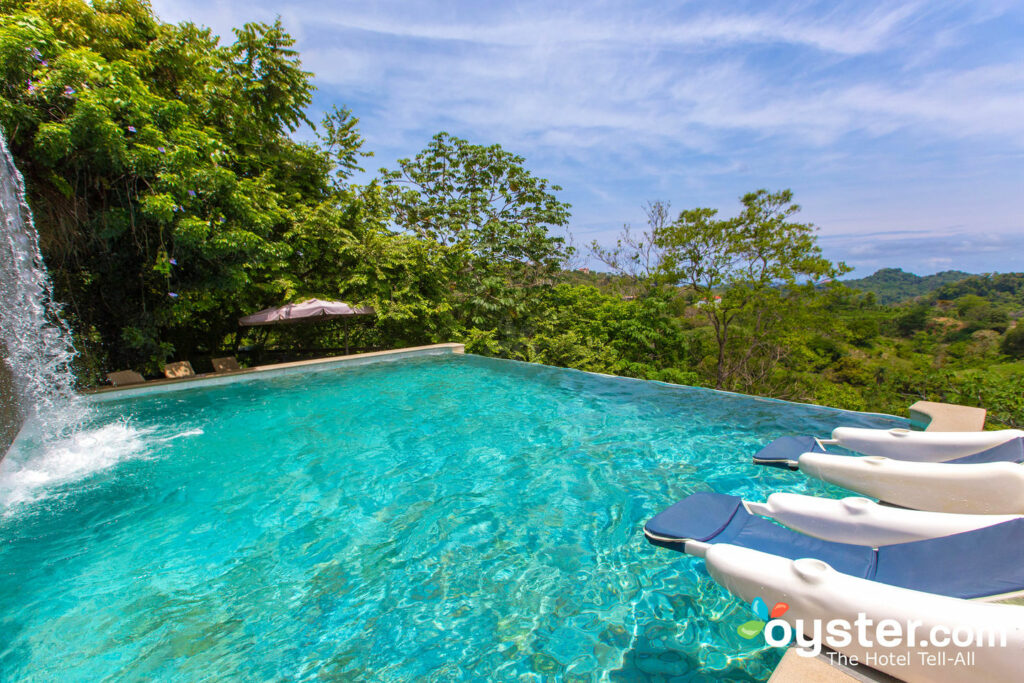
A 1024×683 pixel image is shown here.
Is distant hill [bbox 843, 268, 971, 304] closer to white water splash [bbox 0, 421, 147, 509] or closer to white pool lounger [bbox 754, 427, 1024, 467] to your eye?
white pool lounger [bbox 754, 427, 1024, 467]

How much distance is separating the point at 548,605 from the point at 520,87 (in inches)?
548

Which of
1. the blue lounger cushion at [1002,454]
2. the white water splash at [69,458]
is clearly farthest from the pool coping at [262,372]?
the blue lounger cushion at [1002,454]

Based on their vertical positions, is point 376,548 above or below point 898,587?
below

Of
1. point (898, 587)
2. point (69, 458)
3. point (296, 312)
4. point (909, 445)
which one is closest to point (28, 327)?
point (69, 458)

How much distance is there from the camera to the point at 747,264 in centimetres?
1155

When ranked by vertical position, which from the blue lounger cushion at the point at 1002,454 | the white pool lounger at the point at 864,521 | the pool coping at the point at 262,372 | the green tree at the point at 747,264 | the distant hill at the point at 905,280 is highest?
the distant hill at the point at 905,280

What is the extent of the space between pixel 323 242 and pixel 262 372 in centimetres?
367

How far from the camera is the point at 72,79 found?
5.19 metres

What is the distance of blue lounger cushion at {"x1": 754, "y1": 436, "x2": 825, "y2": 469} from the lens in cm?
307

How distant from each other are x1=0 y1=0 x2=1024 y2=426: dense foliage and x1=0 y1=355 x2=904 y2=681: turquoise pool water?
3.06 m

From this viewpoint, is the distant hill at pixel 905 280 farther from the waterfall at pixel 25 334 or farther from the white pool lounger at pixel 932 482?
the waterfall at pixel 25 334

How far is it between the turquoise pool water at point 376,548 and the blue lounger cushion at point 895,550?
517mm

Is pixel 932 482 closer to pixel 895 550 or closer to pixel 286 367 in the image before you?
pixel 895 550

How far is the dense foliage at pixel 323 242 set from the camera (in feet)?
19.0
